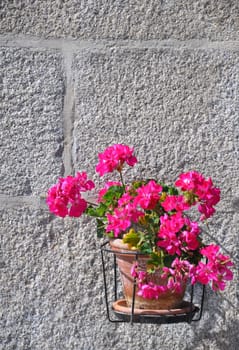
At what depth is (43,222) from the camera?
179cm

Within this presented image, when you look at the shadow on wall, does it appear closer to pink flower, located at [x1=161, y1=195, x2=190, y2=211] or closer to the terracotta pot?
the terracotta pot

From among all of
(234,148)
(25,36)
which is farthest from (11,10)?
(234,148)

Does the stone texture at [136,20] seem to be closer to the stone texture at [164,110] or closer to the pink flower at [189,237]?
the stone texture at [164,110]

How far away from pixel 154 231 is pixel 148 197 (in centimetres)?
10

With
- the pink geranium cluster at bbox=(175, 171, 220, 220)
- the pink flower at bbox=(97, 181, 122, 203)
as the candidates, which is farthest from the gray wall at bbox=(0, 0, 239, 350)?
the pink geranium cluster at bbox=(175, 171, 220, 220)

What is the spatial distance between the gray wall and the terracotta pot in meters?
0.18

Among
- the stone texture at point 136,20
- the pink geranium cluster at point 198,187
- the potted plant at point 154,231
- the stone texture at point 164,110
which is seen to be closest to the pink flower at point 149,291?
the potted plant at point 154,231

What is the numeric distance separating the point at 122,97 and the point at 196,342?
0.67 meters

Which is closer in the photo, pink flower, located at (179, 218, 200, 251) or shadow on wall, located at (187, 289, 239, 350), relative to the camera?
pink flower, located at (179, 218, 200, 251)

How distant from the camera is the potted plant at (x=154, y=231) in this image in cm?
151

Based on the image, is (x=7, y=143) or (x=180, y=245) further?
(x=7, y=143)

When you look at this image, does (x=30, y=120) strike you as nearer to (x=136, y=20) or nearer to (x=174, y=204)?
(x=136, y=20)

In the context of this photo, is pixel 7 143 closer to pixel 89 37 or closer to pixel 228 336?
pixel 89 37

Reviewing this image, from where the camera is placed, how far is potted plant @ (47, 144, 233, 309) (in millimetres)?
1510
